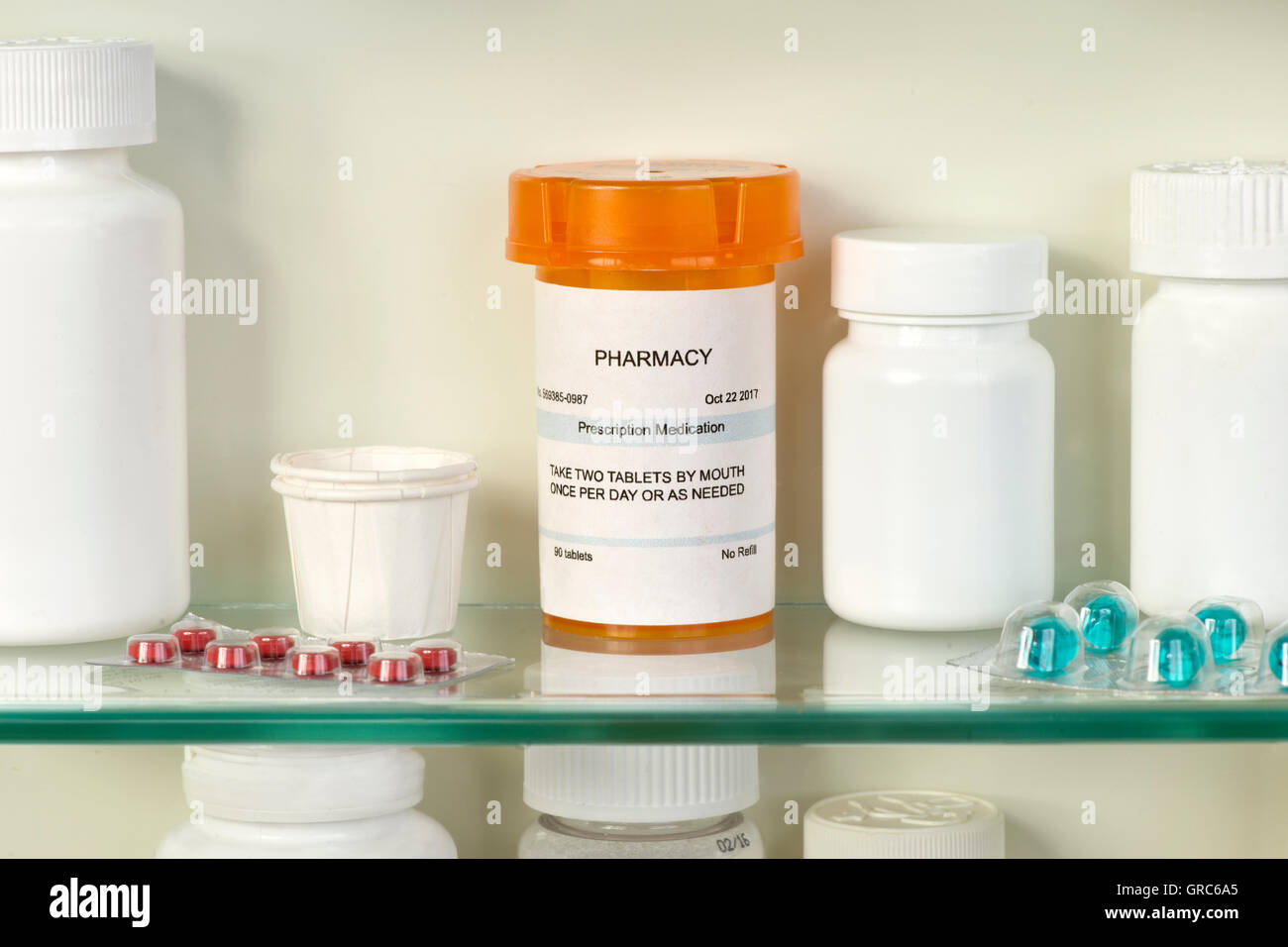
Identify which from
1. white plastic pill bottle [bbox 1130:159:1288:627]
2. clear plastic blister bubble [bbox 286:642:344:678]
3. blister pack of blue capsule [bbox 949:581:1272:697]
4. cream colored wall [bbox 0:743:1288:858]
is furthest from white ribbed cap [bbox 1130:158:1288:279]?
clear plastic blister bubble [bbox 286:642:344:678]

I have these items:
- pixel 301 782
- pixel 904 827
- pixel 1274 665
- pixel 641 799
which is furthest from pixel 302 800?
pixel 1274 665

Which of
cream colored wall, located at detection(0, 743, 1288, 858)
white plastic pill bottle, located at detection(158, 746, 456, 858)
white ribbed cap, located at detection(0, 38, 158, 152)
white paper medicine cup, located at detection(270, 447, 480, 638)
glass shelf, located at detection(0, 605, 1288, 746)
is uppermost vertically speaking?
white ribbed cap, located at detection(0, 38, 158, 152)

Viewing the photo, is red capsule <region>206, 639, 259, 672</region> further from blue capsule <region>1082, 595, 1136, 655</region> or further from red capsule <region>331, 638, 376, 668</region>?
blue capsule <region>1082, 595, 1136, 655</region>

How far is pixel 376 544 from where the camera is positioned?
1.96 feet

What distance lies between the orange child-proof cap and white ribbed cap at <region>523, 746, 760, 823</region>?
176mm

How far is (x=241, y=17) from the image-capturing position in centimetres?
66

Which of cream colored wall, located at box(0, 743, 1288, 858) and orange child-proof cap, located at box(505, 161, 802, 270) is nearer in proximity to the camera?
orange child-proof cap, located at box(505, 161, 802, 270)

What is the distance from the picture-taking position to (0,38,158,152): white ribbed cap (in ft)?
1.89

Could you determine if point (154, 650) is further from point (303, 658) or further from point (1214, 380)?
point (1214, 380)

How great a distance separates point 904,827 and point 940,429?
0.16m

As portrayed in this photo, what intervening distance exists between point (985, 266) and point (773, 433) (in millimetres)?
100
